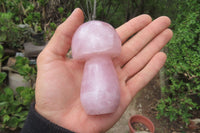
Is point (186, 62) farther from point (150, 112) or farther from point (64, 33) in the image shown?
point (64, 33)

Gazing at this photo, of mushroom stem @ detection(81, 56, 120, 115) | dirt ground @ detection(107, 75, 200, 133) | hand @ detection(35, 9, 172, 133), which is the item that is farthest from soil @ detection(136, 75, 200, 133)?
mushroom stem @ detection(81, 56, 120, 115)

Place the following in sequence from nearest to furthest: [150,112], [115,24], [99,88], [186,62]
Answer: [99,88]
[186,62]
[150,112]
[115,24]

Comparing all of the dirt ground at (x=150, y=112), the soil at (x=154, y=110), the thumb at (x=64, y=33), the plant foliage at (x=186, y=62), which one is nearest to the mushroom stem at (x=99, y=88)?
the thumb at (x=64, y=33)

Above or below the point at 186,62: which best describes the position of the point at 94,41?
above

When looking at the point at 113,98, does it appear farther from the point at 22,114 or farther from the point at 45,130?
the point at 22,114

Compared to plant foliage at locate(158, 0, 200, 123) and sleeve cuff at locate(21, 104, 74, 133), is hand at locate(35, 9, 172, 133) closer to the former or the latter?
sleeve cuff at locate(21, 104, 74, 133)

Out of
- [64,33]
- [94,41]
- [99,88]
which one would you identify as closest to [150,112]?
[99,88]

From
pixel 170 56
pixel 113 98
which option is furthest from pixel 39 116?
pixel 170 56
